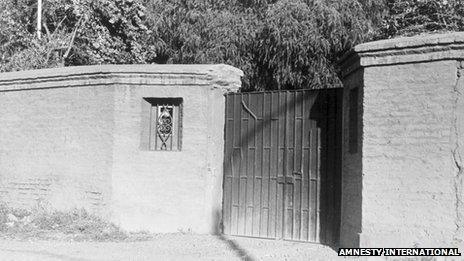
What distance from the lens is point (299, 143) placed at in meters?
8.40

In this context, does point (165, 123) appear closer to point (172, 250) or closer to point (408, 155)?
point (172, 250)

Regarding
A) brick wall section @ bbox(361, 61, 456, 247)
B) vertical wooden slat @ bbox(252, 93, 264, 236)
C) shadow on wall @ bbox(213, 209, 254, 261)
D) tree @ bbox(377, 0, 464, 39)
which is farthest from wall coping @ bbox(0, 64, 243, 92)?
tree @ bbox(377, 0, 464, 39)

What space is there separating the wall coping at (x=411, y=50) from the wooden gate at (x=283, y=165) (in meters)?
1.14

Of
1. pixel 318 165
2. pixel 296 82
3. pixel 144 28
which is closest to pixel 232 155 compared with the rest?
pixel 318 165

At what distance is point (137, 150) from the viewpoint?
29.8ft

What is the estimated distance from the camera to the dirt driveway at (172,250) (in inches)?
281

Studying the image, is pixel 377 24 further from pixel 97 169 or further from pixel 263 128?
pixel 97 169

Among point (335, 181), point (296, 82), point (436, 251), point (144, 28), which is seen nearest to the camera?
point (436, 251)

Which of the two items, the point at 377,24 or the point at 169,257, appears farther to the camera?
the point at 377,24

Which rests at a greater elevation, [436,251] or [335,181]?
[335,181]

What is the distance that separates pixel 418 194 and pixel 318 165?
187 centimetres

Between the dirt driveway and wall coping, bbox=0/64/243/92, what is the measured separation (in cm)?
227

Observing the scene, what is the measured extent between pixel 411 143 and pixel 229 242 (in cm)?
292

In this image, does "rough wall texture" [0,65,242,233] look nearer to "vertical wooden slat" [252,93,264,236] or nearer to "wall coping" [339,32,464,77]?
"vertical wooden slat" [252,93,264,236]
